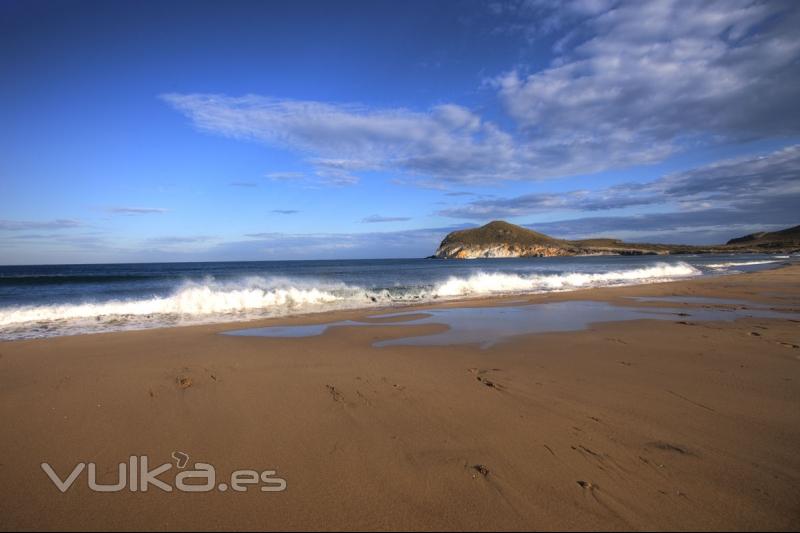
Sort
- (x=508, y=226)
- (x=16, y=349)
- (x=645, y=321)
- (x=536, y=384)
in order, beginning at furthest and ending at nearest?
(x=508, y=226)
(x=645, y=321)
(x=16, y=349)
(x=536, y=384)

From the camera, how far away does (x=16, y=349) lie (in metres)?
7.93

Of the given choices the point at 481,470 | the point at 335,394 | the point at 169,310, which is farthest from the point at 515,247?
the point at 481,470

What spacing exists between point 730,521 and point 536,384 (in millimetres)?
2767

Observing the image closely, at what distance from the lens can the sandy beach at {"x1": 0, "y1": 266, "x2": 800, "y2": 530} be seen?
8.75 ft

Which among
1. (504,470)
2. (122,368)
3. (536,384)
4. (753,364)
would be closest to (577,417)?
(536,384)

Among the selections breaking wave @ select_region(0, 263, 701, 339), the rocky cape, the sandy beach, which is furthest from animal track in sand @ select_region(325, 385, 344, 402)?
the rocky cape

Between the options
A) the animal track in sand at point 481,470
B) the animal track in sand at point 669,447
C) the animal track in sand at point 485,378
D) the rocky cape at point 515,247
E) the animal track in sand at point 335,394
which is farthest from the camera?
the rocky cape at point 515,247

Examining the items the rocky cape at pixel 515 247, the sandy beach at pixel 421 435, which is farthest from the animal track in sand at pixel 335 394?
the rocky cape at pixel 515 247

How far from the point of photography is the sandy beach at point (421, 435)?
105 inches

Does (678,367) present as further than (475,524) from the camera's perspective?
Yes

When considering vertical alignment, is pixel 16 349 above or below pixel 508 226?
below

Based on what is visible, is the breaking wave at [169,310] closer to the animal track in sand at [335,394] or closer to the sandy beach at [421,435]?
the sandy beach at [421,435]

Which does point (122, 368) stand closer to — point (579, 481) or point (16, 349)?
point (16, 349)

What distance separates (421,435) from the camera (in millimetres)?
3783
